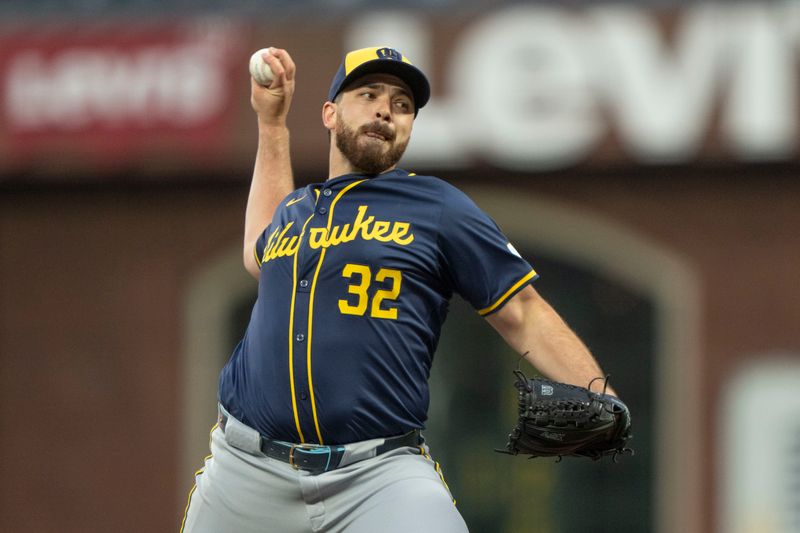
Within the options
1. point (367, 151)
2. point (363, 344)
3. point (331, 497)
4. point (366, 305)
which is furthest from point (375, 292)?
point (331, 497)

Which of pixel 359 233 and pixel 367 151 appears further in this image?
pixel 367 151

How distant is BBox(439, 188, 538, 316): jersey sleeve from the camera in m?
4.33

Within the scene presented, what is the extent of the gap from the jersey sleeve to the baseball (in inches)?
35.9

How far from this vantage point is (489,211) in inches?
437

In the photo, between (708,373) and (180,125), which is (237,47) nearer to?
(180,125)

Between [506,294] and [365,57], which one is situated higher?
[365,57]

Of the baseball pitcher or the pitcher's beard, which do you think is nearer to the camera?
the baseball pitcher

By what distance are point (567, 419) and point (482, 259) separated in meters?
0.50

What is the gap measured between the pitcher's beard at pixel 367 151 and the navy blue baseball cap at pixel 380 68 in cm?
13

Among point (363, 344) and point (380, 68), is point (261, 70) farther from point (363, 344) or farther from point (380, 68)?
point (363, 344)

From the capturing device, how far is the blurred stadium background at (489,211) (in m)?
10.4

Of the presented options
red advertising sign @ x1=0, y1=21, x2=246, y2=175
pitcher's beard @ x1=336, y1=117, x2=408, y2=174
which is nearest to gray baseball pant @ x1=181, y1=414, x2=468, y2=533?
pitcher's beard @ x1=336, y1=117, x2=408, y2=174

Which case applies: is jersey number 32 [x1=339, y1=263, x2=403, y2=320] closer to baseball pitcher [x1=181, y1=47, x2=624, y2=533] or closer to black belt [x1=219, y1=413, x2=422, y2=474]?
baseball pitcher [x1=181, y1=47, x2=624, y2=533]

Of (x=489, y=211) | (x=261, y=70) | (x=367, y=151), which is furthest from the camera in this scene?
(x=489, y=211)
